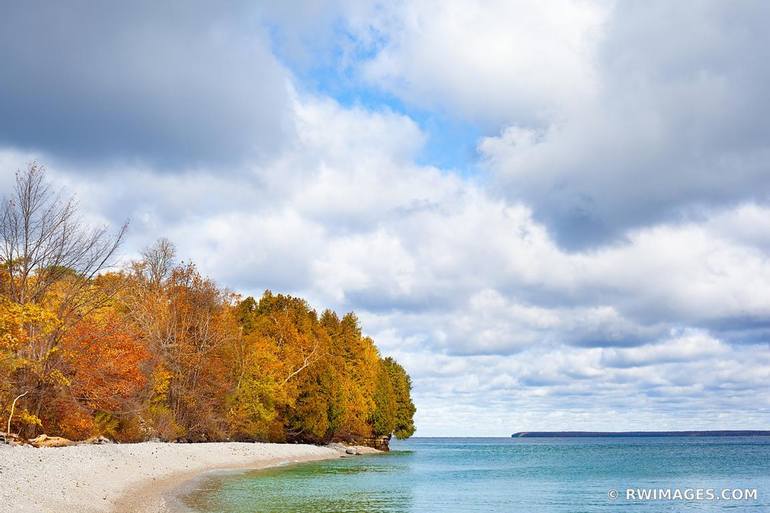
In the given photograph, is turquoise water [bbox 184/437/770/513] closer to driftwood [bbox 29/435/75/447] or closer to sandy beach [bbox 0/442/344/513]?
sandy beach [bbox 0/442/344/513]

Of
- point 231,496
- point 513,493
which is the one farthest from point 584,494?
point 231,496

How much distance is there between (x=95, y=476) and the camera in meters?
31.5

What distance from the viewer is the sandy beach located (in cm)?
2364

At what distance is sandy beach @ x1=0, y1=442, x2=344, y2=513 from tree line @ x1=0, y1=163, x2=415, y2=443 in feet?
16.9

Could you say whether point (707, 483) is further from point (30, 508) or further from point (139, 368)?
point (30, 508)

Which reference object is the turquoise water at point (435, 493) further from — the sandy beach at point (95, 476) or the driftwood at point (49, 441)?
the driftwood at point (49, 441)

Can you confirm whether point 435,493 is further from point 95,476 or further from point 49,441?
point 49,441

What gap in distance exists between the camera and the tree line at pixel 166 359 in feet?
140

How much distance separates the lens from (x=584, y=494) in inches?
1775

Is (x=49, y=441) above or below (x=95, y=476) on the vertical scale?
above

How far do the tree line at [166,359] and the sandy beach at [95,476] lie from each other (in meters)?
5.15

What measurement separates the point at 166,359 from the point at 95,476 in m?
32.8

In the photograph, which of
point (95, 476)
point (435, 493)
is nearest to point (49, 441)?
point (95, 476)

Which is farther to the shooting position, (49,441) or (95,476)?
(49,441)
